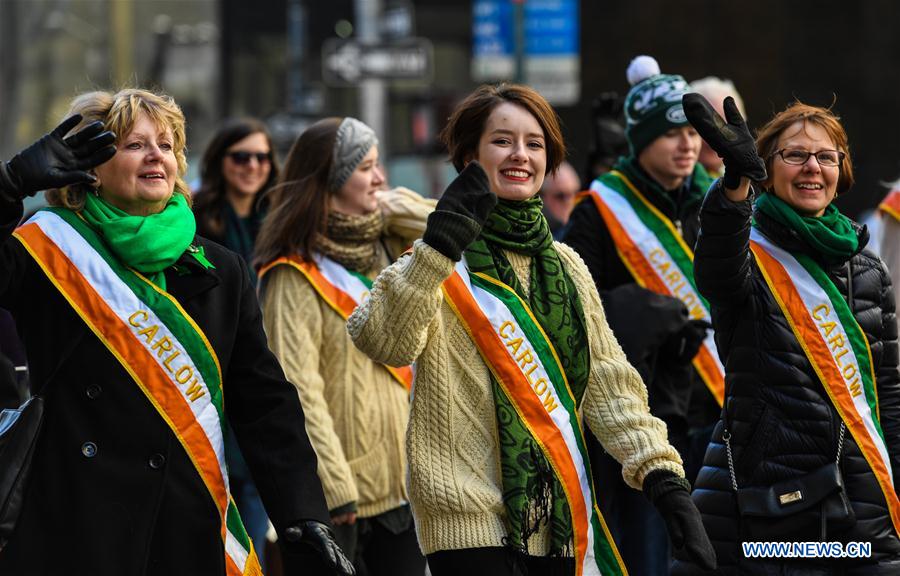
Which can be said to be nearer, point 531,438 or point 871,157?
point 531,438

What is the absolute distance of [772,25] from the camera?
62.7 ft

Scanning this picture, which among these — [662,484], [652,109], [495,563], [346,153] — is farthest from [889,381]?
[346,153]

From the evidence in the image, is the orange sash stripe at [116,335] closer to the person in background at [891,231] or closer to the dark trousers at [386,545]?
the dark trousers at [386,545]

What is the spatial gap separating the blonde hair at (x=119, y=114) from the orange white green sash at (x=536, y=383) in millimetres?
830

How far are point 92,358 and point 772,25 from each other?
52.2ft

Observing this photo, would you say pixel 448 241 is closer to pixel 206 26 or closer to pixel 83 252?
pixel 83 252

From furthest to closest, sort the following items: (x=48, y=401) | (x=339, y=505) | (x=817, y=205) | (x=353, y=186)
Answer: (x=353, y=186) → (x=339, y=505) → (x=817, y=205) → (x=48, y=401)

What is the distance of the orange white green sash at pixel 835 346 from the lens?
502cm

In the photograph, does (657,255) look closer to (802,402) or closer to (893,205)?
(893,205)

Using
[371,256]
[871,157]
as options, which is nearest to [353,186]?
[371,256]

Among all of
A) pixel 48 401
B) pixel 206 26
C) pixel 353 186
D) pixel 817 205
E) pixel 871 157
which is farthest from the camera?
pixel 206 26

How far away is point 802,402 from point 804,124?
881mm

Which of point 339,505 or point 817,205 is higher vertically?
point 817,205

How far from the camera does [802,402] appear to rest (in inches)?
197
